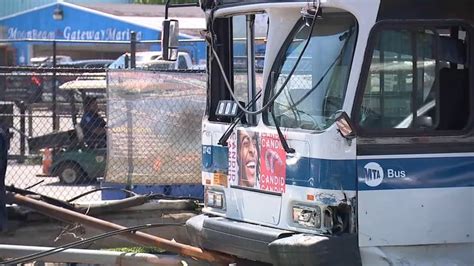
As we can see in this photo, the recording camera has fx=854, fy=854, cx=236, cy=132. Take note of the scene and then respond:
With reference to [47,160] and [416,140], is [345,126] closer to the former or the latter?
[416,140]

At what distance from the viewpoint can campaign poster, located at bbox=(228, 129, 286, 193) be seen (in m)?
5.89

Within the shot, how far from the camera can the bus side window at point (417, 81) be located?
559 cm

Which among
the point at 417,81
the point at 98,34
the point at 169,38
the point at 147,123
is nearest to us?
the point at 417,81

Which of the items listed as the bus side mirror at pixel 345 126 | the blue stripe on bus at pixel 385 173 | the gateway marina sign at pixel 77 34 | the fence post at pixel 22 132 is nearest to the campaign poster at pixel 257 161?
the blue stripe on bus at pixel 385 173

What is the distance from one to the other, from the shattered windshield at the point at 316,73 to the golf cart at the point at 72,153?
6.66m

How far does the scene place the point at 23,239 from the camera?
7027mm

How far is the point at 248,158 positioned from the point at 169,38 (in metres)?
1.25

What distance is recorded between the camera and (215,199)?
6.67 metres

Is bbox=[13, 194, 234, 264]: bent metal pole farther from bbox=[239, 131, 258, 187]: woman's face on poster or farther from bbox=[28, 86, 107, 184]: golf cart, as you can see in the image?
bbox=[28, 86, 107, 184]: golf cart

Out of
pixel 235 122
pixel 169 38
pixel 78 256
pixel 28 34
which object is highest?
pixel 28 34

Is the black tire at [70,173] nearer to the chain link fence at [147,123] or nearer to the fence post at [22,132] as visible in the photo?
the chain link fence at [147,123]

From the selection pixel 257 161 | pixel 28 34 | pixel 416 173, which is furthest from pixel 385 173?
pixel 28 34

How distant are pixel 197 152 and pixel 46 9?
2624 cm

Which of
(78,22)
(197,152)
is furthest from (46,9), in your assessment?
(197,152)
